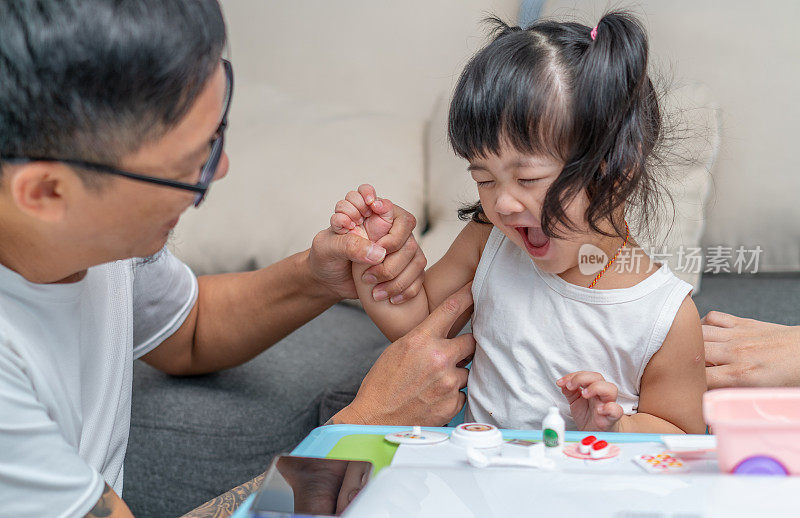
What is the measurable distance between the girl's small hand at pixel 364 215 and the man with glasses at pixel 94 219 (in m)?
0.02

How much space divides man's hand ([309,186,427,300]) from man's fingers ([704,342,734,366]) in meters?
0.45

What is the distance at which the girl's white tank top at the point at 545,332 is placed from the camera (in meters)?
0.88

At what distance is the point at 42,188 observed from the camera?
0.64m

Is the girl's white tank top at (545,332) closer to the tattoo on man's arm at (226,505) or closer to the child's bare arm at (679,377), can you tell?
the child's bare arm at (679,377)

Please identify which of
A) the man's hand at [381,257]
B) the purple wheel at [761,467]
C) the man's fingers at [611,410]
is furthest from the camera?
the man's hand at [381,257]

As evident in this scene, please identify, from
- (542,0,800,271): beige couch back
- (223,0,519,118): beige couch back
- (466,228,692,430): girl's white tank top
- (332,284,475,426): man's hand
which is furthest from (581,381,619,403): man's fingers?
(223,0,519,118): beige couch back

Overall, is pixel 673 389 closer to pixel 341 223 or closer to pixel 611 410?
pixel 611 410

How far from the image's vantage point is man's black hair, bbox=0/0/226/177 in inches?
22.8

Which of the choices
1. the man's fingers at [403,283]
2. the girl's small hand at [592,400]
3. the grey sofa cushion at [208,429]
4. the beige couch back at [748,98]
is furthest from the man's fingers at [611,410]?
the beige couch back at [748,98]

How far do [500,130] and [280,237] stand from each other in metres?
0.99

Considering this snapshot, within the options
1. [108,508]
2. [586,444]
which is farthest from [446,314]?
[108,508]

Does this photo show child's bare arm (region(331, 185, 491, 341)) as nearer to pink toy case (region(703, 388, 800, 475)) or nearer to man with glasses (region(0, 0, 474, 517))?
man with glasses (region(0, 0, 474, 517))

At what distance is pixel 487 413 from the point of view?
97 centimetres

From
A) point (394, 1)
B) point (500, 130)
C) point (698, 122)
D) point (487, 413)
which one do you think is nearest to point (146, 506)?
point (487, 413)
